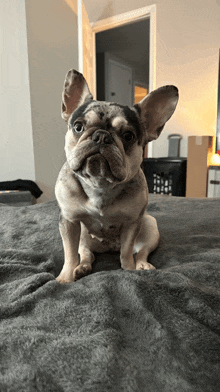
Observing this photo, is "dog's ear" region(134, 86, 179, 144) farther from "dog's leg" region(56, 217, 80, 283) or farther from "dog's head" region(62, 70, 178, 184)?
"dog's leg" region(56, 217, 80, 283)

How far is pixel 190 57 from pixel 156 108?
2.83 meters

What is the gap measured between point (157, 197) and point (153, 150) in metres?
2.00

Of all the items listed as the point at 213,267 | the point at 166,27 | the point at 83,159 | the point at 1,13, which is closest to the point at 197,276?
the point at 213,267

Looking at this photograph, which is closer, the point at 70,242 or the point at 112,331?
the point at 112,331

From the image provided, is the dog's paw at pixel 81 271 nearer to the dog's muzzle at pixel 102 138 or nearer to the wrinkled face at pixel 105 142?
the wrinkled face at pixel 105 142

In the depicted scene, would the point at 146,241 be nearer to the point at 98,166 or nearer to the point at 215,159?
the point at 98,166

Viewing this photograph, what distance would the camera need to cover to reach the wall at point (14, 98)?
284cm

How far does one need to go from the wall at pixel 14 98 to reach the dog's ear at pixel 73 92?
224 centimetres

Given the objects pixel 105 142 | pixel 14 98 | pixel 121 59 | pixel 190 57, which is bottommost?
pixel 105 142

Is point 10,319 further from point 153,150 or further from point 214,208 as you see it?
point 153,150

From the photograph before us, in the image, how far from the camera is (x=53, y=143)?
10.5ft

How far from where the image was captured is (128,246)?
0.87 m

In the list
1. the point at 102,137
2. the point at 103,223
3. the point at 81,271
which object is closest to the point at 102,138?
the point at 102,137

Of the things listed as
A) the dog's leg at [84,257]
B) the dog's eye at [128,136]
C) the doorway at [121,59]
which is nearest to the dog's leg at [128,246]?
the dog's leg at [84,257]
